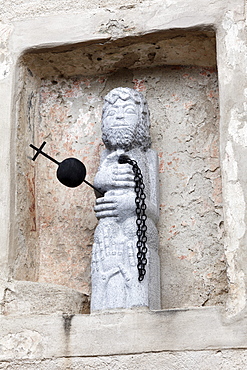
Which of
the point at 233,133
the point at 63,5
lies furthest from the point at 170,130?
the point at 63,5

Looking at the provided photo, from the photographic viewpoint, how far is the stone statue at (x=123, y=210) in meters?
3.51

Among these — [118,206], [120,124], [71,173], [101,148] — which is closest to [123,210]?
[118,206]

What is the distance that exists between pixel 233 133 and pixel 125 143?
A: 0.48 meters

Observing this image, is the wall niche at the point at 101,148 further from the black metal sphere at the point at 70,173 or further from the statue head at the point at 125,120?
the black metal sphere at the point at 70,173

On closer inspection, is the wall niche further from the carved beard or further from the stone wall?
the carved beard

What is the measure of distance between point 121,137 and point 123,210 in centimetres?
33

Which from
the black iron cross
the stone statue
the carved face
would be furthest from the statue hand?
the carved face

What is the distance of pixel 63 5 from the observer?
159 inches

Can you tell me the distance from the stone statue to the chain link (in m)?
0.03

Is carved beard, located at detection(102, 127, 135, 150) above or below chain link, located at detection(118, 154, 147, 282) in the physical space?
above

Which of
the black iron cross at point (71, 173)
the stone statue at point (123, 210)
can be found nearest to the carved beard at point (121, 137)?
the stone statue at point (123, 210)

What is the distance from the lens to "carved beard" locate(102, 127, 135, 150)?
375cm

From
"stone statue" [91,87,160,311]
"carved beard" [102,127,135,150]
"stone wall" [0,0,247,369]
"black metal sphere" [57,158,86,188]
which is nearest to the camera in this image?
"stone wall" [0,0,247,369]

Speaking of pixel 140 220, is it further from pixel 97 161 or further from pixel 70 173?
pixel 97 161
